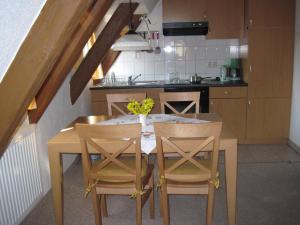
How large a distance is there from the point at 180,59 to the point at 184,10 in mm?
820

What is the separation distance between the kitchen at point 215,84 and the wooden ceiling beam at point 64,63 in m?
0.01

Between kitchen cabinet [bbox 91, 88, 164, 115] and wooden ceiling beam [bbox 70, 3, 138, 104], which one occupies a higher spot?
wooden ceiling beam [bbox 70, 3, 138, 104]

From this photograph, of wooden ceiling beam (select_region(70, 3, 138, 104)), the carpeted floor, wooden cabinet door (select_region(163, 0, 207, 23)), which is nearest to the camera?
the carpeted floor

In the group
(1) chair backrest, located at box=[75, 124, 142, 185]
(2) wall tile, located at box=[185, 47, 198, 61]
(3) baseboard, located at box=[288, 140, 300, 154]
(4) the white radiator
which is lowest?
(3) baseboard, located at box=[288, 140, 300, 154]

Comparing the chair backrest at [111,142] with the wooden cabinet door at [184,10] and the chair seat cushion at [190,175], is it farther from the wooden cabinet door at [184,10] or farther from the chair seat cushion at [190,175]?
the wooden cabinet door at [184,10]

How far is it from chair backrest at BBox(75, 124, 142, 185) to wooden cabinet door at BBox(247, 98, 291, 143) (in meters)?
2.64

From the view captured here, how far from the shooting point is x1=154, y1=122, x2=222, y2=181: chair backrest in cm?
190

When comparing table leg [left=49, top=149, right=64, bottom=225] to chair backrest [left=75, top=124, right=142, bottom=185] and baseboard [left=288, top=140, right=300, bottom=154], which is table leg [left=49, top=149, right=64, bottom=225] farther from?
baseboard [left=288, top=140, right=300, bottom=154]

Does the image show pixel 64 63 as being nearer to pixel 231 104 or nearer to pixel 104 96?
pixel 104 96

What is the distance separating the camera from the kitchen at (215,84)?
9.25ft

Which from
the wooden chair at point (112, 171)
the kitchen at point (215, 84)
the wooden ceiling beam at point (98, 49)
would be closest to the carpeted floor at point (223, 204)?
the kitchen at point (215, 84)

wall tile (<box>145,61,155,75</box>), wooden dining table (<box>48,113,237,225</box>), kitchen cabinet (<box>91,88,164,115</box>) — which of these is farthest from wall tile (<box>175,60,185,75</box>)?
wooden dining table (<box>48,113,237,225</box>)

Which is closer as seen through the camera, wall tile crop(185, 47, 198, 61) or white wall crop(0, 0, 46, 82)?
white wall crop(0, 0, 46, 82)

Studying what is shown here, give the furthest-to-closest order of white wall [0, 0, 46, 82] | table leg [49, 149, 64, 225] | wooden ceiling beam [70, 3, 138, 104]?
wooden ceiling beam [70, 3, 138, 104]
table leg [49, 149, 64, 225]
white wall [0, 0, 46, 82]
